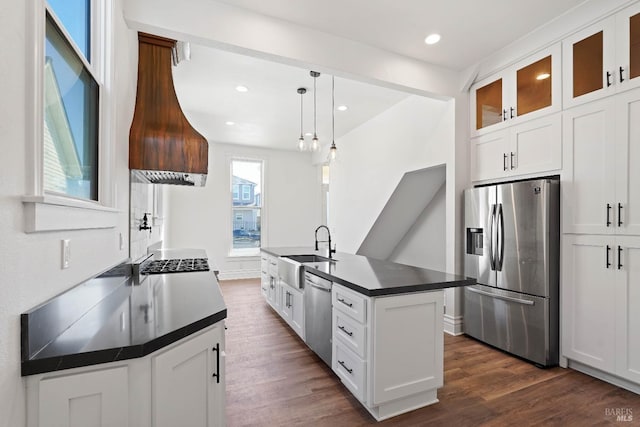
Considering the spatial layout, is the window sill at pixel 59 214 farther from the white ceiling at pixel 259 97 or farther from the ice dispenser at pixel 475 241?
the ice dispenser at pixel 475 241

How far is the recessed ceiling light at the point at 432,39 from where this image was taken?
2878 mm

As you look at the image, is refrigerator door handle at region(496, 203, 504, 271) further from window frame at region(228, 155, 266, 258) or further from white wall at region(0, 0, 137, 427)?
window frame at region(228, 155, 266, 258)

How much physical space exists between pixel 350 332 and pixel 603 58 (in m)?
2.95

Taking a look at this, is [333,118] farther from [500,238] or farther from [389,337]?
[389,337]

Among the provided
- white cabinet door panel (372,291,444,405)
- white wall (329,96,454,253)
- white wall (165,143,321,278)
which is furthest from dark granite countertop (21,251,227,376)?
white wall (165,143,321,278)

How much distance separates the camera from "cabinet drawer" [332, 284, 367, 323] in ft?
6.29

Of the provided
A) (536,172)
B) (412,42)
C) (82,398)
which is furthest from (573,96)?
(82,398)

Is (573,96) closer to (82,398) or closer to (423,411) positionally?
(423,411)

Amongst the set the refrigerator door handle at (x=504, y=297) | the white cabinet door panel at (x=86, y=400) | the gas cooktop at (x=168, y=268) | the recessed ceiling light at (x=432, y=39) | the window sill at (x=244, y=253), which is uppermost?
the recessed ceiling light at (x=432, y=39)

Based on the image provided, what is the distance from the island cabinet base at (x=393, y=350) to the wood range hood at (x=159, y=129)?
1600 millimetres

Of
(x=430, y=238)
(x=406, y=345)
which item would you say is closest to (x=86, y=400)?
(x=406, y=345)

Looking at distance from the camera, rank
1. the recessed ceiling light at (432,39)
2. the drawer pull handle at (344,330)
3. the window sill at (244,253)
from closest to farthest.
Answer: the drawer pull handle at (344,330) → the recessed ceiling light at (432,39) → the window sill at (244,253)

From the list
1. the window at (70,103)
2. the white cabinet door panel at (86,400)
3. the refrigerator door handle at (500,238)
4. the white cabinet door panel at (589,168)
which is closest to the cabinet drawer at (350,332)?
the white cabinet door panel at (86,400)

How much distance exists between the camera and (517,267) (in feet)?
9.16
